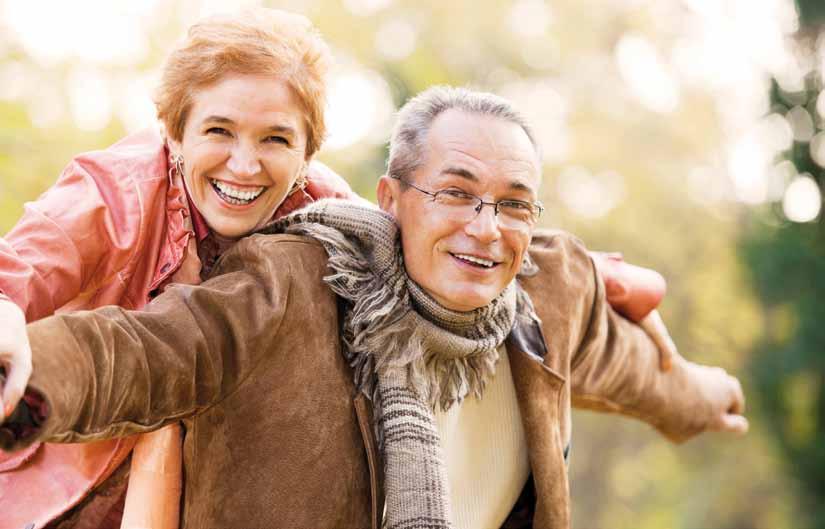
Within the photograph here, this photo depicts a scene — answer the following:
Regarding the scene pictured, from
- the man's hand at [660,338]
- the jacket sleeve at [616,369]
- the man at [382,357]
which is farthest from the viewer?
the man's hand at [660,338]

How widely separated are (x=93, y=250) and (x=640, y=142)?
15.2 meters

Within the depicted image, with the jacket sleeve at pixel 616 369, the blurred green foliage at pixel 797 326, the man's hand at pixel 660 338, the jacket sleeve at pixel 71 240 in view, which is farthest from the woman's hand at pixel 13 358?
the blurred green foliage at pixel 797 326

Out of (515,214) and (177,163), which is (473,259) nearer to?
(515,214)

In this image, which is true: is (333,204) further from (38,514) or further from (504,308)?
(38,514)

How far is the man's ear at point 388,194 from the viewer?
281cm

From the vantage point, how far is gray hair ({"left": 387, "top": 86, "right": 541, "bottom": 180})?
2.78 meters

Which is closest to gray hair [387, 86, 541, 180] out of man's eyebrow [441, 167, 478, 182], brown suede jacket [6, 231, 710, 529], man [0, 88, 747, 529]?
man [0, 88, 747, 529]

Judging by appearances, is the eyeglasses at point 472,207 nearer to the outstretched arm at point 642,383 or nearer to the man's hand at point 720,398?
the outstretched arm at point 642,383

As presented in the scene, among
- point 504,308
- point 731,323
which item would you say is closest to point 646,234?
point 731,323

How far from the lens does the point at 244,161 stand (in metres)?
2.58

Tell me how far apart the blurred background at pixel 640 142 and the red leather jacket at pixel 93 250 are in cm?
579

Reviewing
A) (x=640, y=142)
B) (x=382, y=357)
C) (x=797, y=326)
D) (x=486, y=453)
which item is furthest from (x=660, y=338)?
(x=640, y=142)

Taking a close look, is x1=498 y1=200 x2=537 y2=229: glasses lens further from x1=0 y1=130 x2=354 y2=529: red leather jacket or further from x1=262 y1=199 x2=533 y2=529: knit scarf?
x1=0 y1=130 x2=354 y2=529: red leather jacket

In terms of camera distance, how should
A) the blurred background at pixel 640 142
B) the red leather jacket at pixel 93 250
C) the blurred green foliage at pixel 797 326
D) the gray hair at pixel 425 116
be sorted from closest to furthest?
1. the red leather jacket at pixel 93 250
2. the gray hair at pixel 425 116
3. the blurred background at pixel 640 142
4. the blurred green foliage at pixel 797 326
